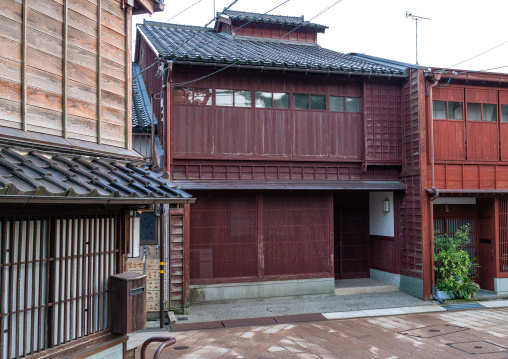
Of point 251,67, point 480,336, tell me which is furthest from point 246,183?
point 480,336

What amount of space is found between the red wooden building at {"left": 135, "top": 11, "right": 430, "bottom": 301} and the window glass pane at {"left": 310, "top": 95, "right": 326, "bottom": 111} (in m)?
0.04

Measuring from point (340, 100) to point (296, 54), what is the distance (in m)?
2.93

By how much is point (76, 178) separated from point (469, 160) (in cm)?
1403

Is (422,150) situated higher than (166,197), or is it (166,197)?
(422,150)

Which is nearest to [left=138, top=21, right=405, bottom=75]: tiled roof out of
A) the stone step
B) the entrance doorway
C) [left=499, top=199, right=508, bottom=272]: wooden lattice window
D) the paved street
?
the entrance doorway

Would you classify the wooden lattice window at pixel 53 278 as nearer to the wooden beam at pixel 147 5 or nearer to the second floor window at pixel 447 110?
the wooden beam at pixel 147 5

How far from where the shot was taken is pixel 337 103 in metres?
15.1

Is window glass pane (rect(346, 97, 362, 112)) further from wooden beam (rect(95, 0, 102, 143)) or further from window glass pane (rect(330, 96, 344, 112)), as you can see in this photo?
wooden beam (rect(95, 0, 102, 143))

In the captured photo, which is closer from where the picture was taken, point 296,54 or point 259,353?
point 259,353

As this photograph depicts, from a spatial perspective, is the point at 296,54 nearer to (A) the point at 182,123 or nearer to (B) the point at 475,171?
(A) the point at 182,123

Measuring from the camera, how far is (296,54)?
54.7 ft

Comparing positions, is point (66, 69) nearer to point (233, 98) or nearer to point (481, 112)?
point (233, 98)

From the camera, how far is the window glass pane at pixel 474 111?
50.7 ft

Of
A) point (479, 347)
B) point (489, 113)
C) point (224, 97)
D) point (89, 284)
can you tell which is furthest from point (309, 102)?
point (89, 284)
